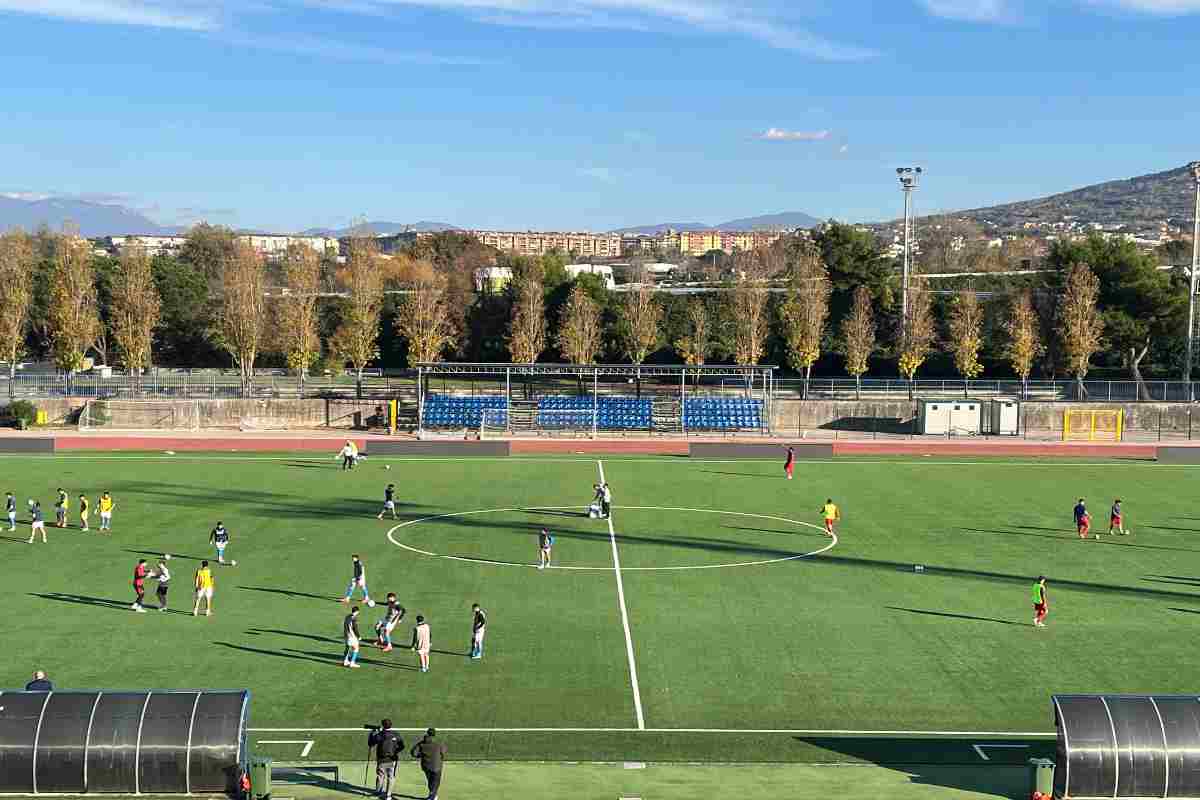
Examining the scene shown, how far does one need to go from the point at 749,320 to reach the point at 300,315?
30.2m

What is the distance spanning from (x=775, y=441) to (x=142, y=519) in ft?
111

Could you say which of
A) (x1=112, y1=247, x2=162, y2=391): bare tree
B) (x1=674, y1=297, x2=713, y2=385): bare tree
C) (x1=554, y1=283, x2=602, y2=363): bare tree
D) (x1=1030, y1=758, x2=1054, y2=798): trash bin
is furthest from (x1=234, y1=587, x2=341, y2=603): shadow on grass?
(x1=554, y1=283, x2=602, y2=363): bare tree

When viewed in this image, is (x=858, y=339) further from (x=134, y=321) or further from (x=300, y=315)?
(x=134, y=321)

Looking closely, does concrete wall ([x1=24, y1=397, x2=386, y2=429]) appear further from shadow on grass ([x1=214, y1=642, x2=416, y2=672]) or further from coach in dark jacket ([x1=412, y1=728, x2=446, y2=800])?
coach in dark jacket ([x1=412, y1=728, x2=446, y2=800])

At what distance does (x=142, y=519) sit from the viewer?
132 feet

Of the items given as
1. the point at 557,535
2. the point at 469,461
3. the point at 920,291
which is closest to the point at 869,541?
the point at 557,535

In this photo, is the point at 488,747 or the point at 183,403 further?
the point at 183,403

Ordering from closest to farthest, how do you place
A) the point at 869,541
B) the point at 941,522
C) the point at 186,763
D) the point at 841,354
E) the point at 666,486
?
the point at 186,763
the point at 869,541
the point at 941,522
the point at 666,486
the point at 841,354

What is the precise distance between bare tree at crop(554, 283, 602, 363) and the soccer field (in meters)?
32.8

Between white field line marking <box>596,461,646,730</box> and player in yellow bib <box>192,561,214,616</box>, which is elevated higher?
player in yellow bib <box>192,561,214,616</box>

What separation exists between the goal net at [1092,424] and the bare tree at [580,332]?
31167mm

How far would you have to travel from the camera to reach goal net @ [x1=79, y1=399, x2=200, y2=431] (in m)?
66.1

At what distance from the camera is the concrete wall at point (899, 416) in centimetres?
6869

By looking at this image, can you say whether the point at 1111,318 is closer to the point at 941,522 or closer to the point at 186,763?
the point at 941,522
